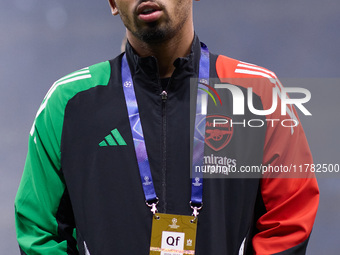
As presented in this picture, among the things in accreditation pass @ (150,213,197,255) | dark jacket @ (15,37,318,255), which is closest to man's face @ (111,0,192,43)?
dark jacket @ (15,37,318,255)

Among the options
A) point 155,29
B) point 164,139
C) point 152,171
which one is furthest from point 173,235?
point 155,29

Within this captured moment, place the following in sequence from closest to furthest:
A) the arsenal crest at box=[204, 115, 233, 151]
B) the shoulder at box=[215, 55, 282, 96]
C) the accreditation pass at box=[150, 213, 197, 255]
A: 1. the accreditation pass at box=[150, 213, 197, 255]
2. the arsenal crest at box=[204, 115, 233, 151]
3. the shoulder at box=[215, 55, 282, 96]

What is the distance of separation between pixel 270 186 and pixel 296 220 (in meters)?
0.15

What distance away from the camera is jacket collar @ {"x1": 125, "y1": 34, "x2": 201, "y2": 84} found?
2053mm

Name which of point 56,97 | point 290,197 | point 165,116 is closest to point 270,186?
point 290,197

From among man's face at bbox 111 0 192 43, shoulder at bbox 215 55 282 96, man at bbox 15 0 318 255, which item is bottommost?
man at bbox 15 0 318 255

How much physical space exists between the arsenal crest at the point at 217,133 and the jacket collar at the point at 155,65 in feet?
0.63

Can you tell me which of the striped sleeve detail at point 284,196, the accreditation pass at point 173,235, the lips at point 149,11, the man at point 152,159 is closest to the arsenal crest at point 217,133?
the man at point 152,159

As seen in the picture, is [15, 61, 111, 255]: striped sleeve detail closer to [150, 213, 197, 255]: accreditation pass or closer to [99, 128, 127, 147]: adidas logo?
[99, 128, 127, 147]: adidas logo

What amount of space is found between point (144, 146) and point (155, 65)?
0.30 metres

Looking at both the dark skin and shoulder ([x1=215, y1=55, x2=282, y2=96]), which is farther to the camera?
shoulder ([x1=215, y1=55, x2=282, y2=96])

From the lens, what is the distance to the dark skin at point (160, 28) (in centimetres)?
196

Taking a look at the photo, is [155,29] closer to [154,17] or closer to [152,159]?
[154,17]

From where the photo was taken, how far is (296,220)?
77.6 inches
